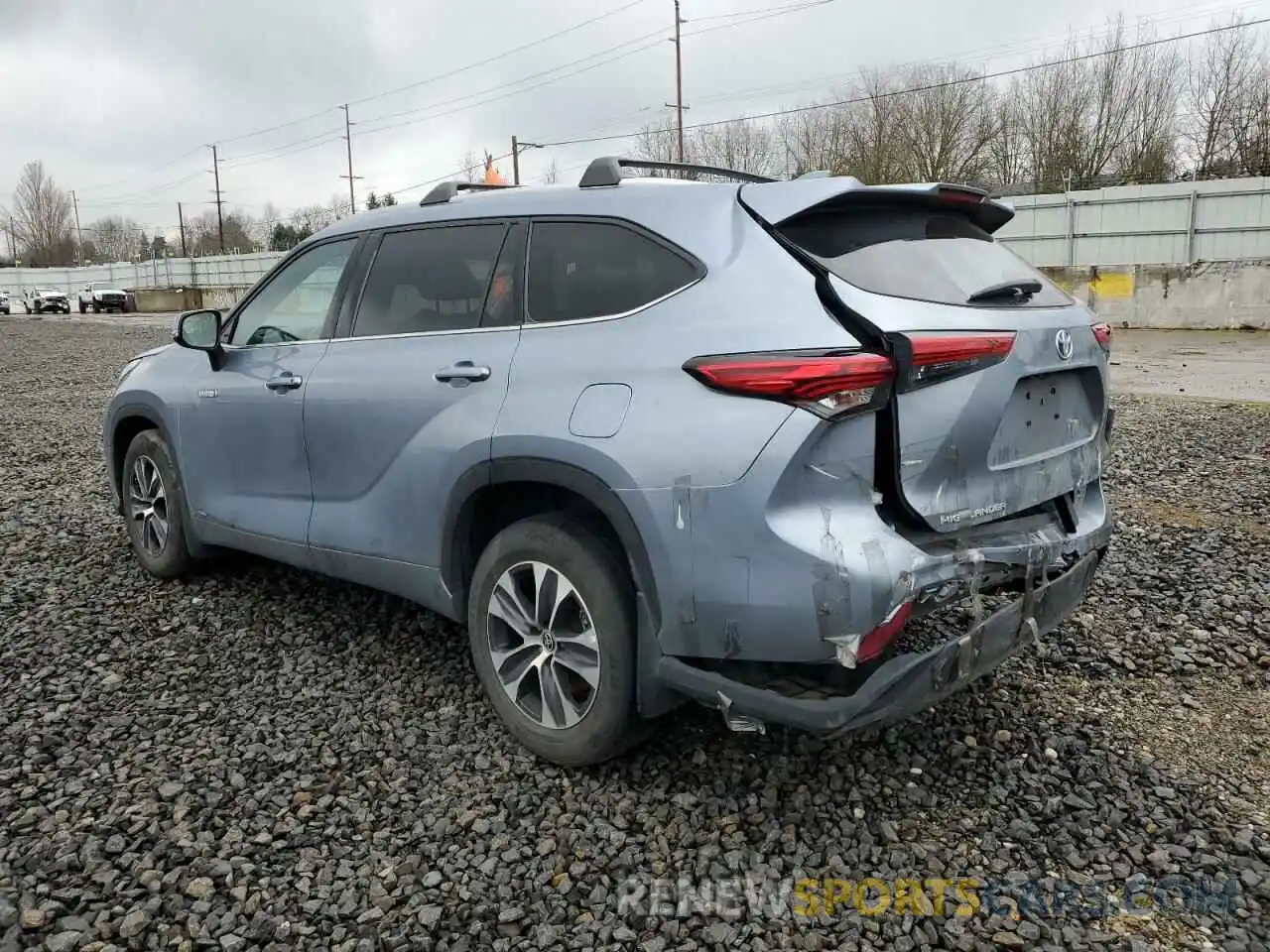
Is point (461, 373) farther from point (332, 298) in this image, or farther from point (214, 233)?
point (214, 233)

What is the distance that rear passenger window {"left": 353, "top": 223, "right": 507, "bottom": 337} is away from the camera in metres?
3.37

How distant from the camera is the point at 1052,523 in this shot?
299 cm

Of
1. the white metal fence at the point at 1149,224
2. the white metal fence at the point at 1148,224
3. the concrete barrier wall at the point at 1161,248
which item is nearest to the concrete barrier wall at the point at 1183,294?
the concrete barrier wall at the point at 1161,248

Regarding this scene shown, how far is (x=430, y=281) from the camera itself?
139 inches

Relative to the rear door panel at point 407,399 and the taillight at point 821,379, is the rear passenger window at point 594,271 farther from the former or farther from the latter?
the taillight at point 821,379

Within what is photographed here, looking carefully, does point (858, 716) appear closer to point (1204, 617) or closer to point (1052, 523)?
point (1052, 523)

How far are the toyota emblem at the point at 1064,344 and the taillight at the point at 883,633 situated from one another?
974 millimetres

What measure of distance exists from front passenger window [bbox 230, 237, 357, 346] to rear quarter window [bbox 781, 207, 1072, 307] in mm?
2101

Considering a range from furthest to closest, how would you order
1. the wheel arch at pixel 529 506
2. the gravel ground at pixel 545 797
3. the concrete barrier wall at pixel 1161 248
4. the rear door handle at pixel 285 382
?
the concrete barrier wall at pixel 1161 248
the rear door handle at pixel 285 382
the wheel arch at pixel 529 506
the gravel ground at pixel 545 797

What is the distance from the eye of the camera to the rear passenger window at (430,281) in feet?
11.1

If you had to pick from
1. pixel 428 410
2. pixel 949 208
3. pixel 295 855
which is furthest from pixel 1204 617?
pixel 295 855

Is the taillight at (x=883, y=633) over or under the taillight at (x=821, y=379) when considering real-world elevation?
under

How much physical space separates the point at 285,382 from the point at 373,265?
603 millimetres

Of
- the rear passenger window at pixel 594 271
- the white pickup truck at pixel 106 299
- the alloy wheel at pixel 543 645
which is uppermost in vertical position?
the white pickup truck at pixel 106 299
